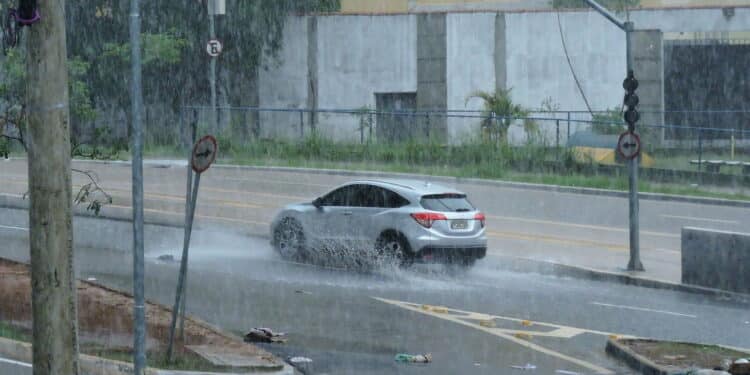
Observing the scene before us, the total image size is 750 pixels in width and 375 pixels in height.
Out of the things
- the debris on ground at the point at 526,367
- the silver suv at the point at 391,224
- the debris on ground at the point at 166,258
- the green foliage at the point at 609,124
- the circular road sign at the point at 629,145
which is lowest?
the debris on ground at the point at 526,367

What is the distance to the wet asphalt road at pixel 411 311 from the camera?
1514 centimetres

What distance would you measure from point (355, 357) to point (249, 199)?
18954 mm

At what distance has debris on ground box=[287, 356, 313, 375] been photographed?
46.4ft

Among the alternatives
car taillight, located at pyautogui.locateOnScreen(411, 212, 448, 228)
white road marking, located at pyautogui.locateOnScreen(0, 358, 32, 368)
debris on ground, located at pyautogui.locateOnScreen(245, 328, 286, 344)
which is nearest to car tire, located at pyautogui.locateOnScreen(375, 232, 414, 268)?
car taillight, located at pyautogui.locateOnScreen(411, 212, 448, 228)

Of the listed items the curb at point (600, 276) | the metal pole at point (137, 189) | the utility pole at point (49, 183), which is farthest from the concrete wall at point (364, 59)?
the utility pole at point (49, 183)

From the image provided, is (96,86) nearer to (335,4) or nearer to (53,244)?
(335,4)

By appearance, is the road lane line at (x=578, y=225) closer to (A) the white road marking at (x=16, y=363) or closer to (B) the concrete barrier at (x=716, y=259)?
(B) the concrete barrier at (x=716, y=259)

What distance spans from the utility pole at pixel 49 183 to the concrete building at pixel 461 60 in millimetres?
40527

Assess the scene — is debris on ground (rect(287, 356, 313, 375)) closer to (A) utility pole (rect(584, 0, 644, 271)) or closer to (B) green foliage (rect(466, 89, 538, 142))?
(A) utility pole (rect(584, 0, 644, 271))

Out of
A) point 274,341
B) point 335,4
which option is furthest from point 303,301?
point 335,4

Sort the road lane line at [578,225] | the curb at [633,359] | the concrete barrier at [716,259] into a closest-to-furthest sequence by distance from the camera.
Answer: the curb at [633,359], the concrete barrier at [716,259], the road lane line at [578,225]

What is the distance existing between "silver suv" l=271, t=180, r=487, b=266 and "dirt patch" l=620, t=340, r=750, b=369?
6672mm

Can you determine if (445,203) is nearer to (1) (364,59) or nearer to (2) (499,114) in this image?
(2) (499,114)

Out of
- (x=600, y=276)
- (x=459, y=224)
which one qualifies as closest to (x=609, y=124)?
(x=600, y=276)
